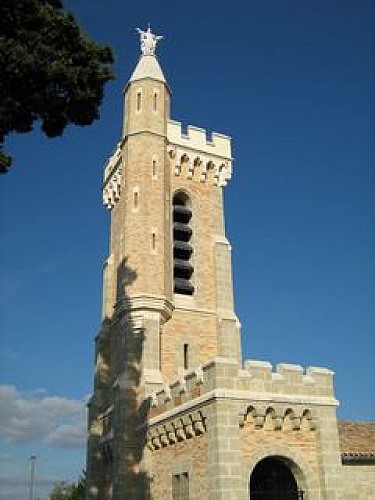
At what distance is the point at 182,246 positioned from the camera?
3169 cm

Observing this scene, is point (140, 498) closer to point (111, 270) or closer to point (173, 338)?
point (173, 338)

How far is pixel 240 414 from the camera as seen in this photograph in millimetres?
18188

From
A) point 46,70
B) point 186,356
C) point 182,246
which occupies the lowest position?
point 186,356

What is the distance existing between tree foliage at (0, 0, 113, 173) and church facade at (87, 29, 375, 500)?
8.36 meters

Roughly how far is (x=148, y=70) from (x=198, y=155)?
5.32 meters

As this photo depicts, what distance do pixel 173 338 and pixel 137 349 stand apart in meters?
2.54

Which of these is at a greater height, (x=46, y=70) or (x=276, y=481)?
(x=46, y=70)

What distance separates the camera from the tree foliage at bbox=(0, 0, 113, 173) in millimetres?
13711

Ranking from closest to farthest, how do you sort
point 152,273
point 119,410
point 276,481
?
point 276,481, point 119,410, point 152,273

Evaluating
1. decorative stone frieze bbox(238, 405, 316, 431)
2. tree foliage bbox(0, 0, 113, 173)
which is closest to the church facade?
decorative stone frieze bbox(238, 405, 316, 431)

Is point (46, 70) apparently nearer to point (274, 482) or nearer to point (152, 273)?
point (274, 482)

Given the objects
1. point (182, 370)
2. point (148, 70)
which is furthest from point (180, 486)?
point (148, 70)

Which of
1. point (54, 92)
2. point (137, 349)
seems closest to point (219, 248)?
point (137, 349)

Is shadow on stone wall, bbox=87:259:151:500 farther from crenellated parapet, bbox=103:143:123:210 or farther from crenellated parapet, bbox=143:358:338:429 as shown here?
crenellated parapet, bbox=103:143:123:210
